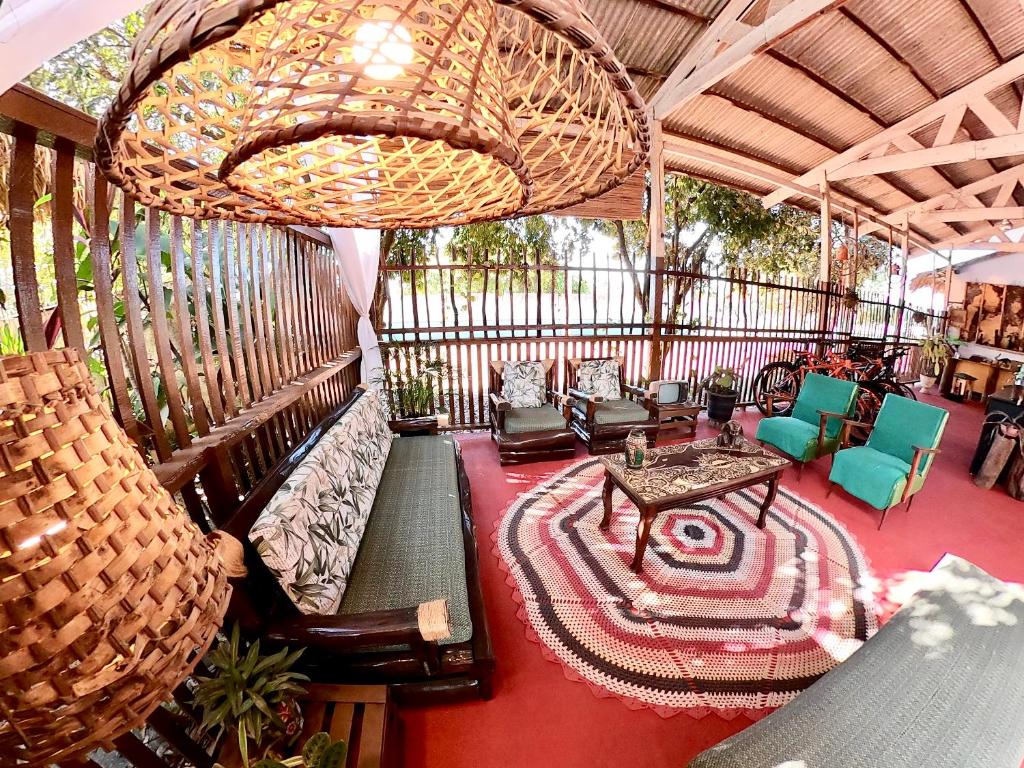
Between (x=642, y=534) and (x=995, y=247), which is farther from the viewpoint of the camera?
(x=995, y=247)

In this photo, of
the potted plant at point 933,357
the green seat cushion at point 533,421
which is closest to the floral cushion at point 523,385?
the green seat cushion at point 533,421

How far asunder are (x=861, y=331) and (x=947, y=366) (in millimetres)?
1523

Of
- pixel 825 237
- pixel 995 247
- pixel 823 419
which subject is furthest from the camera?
pixel 995 247

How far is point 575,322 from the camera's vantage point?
5.24m

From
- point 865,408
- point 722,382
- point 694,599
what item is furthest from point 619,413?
point 865,408

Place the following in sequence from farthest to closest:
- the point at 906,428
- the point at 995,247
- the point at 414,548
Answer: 1. the point at 995,247
2. the point at 906,428
3. the point at 414,548

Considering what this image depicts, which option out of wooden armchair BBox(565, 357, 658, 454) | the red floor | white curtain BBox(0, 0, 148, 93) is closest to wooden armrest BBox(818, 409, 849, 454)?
the red floor

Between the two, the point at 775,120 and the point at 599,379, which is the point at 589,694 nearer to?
the point at 599,379

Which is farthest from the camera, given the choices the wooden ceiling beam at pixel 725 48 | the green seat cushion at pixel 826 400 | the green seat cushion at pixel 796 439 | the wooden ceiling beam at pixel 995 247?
the wooden ceiling beam at pixel 995 247

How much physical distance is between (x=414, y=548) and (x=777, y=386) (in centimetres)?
530

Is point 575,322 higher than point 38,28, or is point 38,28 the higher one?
point 38,28

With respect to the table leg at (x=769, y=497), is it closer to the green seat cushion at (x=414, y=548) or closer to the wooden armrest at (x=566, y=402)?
the wooden armrest at (x=566, y=402)

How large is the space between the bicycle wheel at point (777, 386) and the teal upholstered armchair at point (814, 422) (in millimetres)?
649

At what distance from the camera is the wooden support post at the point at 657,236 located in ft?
15.1
